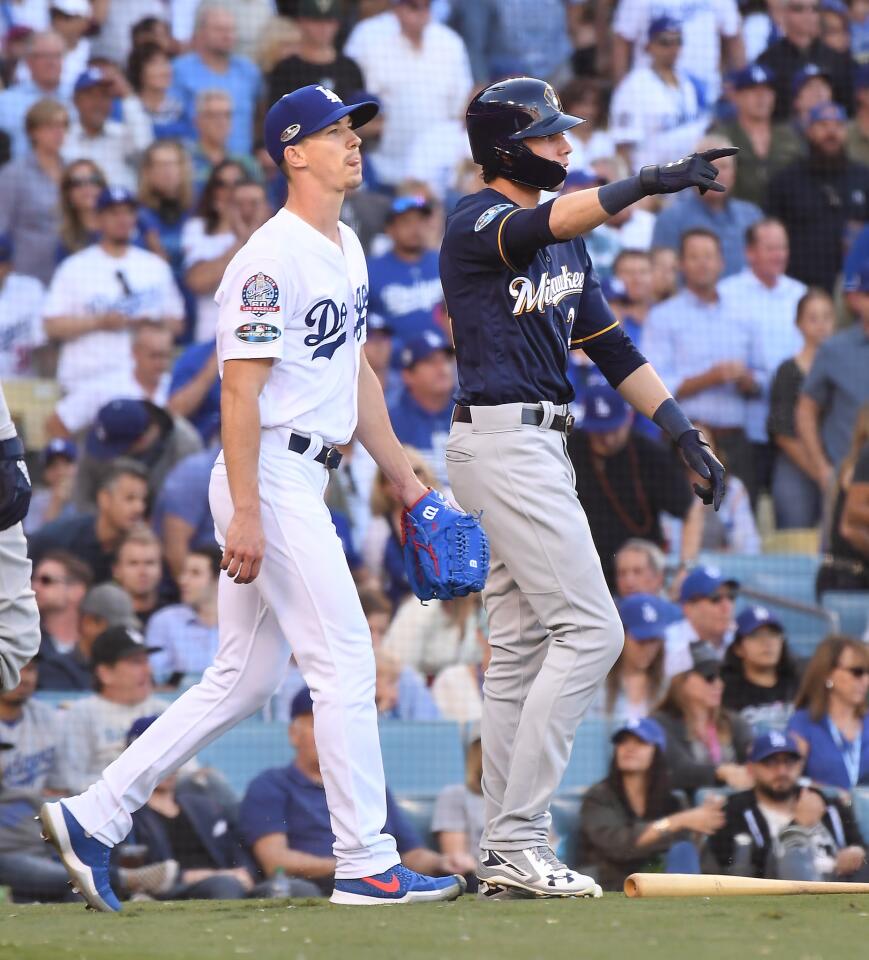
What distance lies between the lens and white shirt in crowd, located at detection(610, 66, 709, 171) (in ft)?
32.0

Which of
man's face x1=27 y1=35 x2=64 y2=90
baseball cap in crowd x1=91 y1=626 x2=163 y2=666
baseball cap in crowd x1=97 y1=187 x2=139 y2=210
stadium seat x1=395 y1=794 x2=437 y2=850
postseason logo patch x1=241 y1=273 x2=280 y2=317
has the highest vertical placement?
man's face x1=27 y1=35 x2=64 y2=90

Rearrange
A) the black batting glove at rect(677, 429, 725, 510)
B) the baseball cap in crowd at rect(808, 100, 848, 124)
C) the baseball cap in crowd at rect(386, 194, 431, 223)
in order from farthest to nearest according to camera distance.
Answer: the baseball cap in crowd at rect(808, 100, 848, 124) → the baseball cap in crowd at rect(386, 194, 431, 223) → the black batting glove at rect(677, 429, 725, 510)

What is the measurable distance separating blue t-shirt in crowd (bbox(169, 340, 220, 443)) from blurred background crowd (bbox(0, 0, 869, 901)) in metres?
0.01

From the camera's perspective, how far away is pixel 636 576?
7.44 meters

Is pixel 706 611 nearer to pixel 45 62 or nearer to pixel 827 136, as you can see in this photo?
pixel 827 136

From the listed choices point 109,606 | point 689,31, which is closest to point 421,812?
point 109,606

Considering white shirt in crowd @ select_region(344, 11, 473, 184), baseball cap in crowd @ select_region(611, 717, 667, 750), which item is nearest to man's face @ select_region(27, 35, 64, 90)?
white shirt in crowd @ select_region(344, 11, 473, 184)

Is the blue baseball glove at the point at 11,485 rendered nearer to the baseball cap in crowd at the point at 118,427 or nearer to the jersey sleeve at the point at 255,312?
the jersey sleeve at the point at 255,312

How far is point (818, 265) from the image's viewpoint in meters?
9.20

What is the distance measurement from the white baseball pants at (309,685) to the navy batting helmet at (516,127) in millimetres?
885

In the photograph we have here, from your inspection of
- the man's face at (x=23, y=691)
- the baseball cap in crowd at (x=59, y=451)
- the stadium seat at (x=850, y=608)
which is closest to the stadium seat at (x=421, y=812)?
the man's face at (x=23, y=691)

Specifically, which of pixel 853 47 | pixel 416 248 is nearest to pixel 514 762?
pixel 416 248

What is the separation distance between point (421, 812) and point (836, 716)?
5.72 ft

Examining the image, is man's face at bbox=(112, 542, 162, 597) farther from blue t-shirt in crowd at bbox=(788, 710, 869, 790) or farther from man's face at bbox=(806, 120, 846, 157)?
man's face at bbox=(806, 120, 846, 157)
